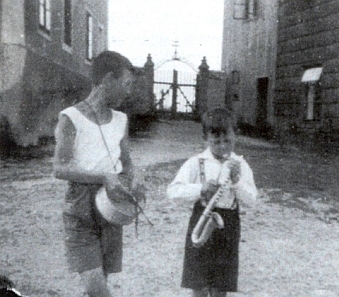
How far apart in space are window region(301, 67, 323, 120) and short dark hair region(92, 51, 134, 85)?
12292 millimetres

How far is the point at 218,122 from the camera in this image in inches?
127

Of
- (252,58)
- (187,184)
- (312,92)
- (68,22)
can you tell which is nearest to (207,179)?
(187,184)

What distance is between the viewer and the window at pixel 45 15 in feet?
41.9

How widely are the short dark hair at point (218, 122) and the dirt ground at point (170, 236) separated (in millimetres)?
1419

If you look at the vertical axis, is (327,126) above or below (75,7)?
below

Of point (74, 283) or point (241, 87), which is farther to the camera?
point (241, 87)

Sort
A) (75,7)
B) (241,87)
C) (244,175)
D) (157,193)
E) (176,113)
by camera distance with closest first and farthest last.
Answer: (244,175) < (157,193) < (75,7) < (241,87) < (176,113)

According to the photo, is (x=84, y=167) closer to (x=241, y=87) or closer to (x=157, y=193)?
(x=157, y=193)

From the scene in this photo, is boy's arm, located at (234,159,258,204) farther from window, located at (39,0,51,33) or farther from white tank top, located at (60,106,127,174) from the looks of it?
window, located at (39,0,51,33)

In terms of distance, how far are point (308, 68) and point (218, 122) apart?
42.4 feet

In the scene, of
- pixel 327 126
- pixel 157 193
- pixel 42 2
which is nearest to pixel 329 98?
pixel 327 126

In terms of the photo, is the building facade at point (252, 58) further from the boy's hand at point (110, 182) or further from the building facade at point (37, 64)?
the boy's hand at point (110, 182)

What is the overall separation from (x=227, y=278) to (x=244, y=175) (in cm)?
55

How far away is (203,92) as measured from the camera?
25469 millimetres
